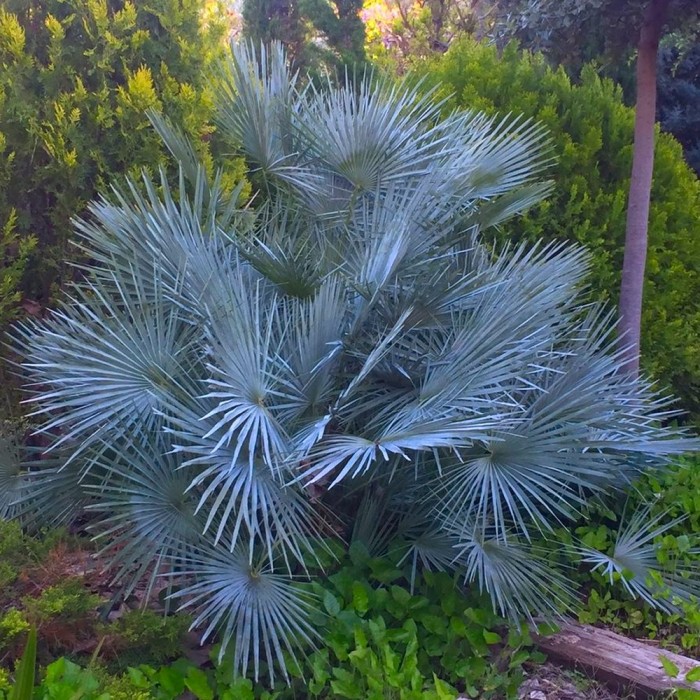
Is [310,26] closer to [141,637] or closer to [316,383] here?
[316,383]

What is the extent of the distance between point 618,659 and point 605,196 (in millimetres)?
2989

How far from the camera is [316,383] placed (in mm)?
2676

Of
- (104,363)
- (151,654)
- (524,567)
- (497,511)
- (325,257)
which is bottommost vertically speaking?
(151,654)

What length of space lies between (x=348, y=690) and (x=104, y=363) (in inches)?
54.6

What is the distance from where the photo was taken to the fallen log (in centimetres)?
283

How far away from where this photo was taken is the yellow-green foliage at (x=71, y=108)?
11.8ft

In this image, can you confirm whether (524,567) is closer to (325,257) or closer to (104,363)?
(325,257)

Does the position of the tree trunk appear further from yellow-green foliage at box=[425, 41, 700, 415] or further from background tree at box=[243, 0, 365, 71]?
background tree at box=[243, 0, 365, 71]

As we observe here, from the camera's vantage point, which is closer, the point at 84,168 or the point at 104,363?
the point at 104,363

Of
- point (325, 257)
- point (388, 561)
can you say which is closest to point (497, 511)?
point (388, 561)

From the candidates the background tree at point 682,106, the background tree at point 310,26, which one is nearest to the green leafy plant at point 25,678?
the background tree at point 682,106

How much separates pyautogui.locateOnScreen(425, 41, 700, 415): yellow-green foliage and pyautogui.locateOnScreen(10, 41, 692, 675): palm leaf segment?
1478 mm

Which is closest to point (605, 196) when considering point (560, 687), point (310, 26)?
point (560, 687)

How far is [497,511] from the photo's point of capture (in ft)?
8.54
